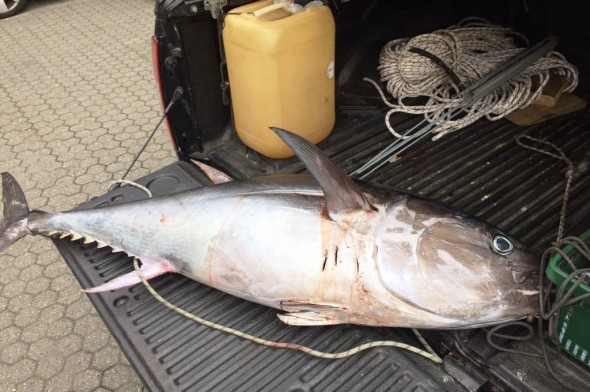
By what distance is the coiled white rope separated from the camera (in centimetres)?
256

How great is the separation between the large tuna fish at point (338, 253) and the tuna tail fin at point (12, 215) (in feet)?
1.78

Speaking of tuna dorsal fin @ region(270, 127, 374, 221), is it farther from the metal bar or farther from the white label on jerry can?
the metal bar

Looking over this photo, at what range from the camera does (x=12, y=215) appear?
6.76 feet

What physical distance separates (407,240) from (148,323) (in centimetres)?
97

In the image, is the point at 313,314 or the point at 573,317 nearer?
the point at 573,317

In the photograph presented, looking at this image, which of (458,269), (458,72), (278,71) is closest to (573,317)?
(458,269)

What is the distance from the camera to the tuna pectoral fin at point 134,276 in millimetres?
1784

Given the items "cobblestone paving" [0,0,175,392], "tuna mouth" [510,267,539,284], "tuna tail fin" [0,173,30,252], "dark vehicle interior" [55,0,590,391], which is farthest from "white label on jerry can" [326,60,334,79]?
"cobblestone paving" [0,0,175,392]

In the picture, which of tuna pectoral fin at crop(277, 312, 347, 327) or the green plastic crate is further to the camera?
tuna pectoral fin at crop(277, 312, 347, 327)

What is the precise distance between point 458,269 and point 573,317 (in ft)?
1.11

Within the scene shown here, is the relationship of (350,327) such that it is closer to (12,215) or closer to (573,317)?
(573,317)

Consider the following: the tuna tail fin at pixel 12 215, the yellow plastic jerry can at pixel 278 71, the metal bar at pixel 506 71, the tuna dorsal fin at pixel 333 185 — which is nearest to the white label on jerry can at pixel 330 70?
the yellow plastic jerry can at pixel 278 71

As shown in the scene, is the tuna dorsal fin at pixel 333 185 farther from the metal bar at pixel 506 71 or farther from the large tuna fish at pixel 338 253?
the metal bar at pixel 506 71

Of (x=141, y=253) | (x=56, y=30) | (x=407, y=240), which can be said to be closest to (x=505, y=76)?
(x=407, y=240)
